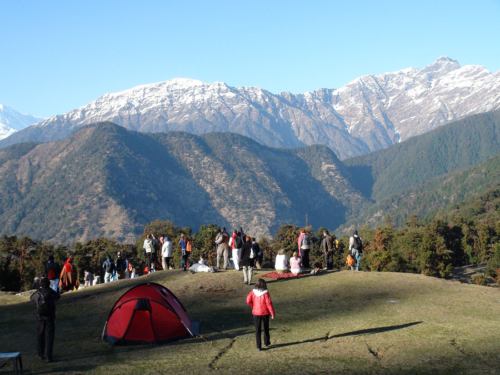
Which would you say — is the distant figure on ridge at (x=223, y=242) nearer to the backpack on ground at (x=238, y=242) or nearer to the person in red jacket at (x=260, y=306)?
the backpack on ground at (x=238, y=242)

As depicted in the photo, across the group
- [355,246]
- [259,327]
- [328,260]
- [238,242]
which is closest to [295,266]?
[238,242]

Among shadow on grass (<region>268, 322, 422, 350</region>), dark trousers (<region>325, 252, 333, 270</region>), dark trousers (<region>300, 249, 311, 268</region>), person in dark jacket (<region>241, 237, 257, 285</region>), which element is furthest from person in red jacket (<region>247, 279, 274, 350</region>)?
dark trousers (<region>325, 252, 333, 270</region>)

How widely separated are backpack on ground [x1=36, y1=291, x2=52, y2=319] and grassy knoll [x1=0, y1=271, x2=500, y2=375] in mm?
1348

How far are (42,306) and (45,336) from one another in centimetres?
93

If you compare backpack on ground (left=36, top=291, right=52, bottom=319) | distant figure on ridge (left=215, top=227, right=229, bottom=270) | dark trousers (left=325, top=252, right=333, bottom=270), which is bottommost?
dark trousers (left=325, top=252, right=333, bottom=270)

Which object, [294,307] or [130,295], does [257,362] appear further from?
[294,307]

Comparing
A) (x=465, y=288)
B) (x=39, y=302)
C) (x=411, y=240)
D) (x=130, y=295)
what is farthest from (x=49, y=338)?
(x=411, y=240)

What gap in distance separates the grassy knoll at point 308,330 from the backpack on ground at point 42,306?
1348 millimetres

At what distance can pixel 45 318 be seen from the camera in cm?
1330

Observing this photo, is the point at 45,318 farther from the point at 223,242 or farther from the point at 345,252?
the point at 345,252

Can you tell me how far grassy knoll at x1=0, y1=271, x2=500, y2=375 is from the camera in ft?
40.4

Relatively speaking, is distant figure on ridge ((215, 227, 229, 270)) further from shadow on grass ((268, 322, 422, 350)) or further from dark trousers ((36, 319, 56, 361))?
dark trousers ((36, 319, 56, 361))

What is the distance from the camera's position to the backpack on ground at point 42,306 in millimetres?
13203

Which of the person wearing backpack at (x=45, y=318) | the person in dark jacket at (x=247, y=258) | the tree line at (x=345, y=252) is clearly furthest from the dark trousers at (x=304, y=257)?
the tree line at (x=345, y=252)
